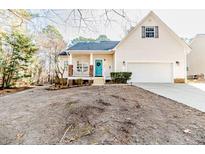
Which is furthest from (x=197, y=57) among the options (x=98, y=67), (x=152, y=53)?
(x=98, y=67)

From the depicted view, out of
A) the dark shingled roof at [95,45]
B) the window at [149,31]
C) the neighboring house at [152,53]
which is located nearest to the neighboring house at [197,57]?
the neighboring house at [152,53]

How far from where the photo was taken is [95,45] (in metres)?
11.2

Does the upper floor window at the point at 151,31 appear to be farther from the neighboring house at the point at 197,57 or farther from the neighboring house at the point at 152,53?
the neighboring house at the point at 197,57

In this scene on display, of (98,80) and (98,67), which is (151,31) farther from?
(98,80)

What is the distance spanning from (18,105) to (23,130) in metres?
1.67

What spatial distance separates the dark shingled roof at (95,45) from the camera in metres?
10.8

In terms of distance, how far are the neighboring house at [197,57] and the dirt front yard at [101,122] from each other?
602cm

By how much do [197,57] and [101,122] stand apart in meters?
8.93

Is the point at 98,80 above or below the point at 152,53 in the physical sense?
below

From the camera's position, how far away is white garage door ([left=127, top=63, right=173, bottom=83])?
9016 millimetres

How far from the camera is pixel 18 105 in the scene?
555cm

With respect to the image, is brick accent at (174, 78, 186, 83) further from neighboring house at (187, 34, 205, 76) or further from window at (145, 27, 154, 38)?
window at (145, 27, 154, 38)

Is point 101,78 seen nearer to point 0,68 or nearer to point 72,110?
point 0,68
